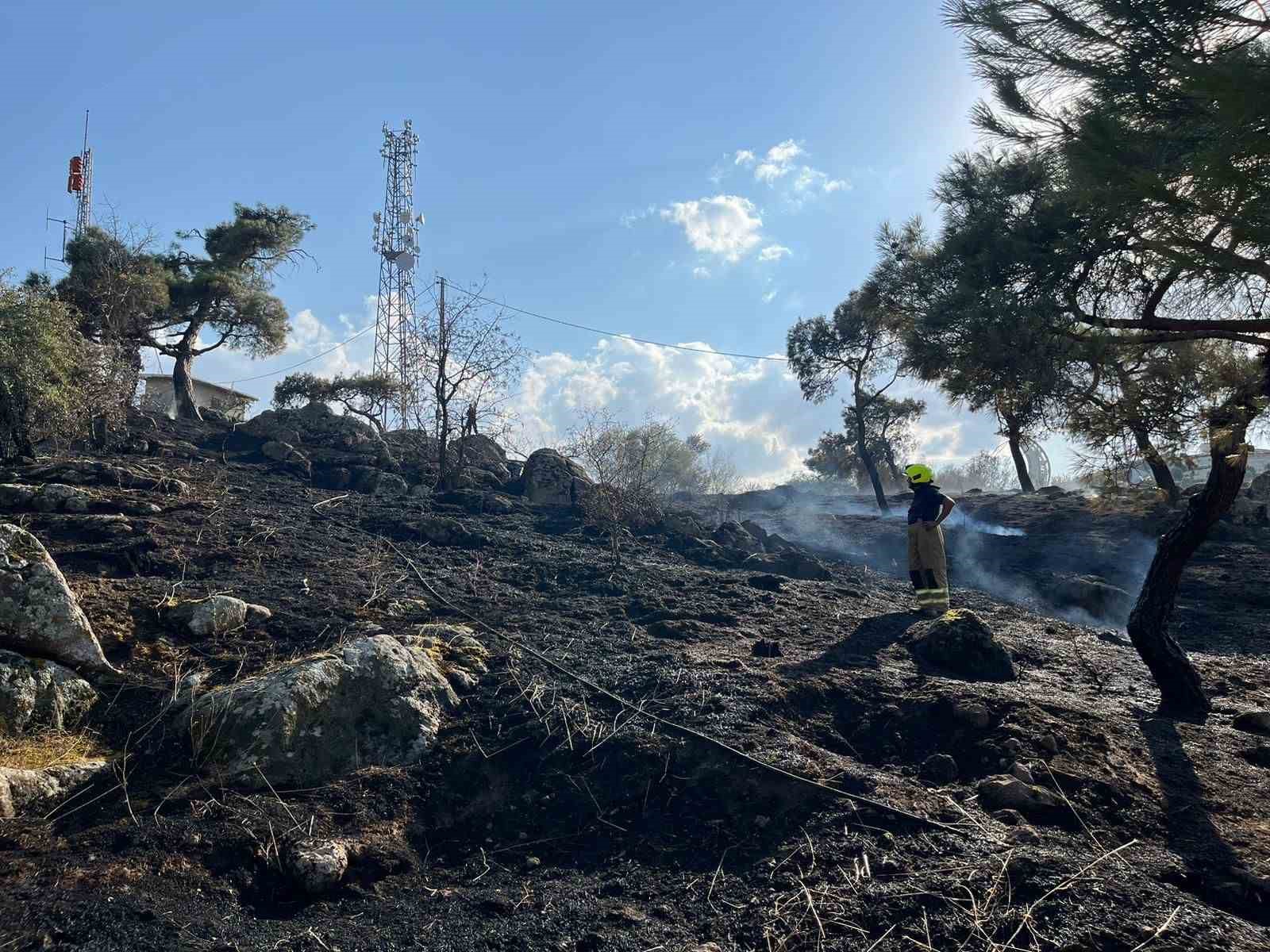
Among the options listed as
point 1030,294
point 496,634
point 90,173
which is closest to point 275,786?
point 496,634

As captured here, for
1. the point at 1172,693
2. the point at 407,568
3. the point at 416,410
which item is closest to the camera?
the point at 1172,693

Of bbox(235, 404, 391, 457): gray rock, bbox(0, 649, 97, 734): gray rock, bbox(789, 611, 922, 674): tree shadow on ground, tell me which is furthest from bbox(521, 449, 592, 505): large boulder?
bbox(0, 649, 97, 734): gray rock

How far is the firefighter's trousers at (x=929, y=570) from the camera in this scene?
330 inches

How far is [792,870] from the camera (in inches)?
142

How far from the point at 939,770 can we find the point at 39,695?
458 cm

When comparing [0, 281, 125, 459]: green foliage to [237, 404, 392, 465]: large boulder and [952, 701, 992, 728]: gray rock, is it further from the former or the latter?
[952, 701, 992, 728]: gray rock

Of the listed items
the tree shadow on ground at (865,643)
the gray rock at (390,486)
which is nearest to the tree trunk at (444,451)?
the gray rock at (390,486)

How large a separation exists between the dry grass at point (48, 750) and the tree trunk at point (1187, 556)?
6.39m

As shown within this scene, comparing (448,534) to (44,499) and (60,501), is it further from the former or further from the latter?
(44,499)

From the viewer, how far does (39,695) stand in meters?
4.35

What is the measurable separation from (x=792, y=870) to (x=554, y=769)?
4.57 ft

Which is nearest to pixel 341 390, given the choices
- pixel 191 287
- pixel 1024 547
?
pixel 191 287

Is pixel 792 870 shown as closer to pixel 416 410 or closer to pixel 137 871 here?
pixel 137 871

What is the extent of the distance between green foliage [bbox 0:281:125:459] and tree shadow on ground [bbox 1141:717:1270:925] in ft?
34.9
